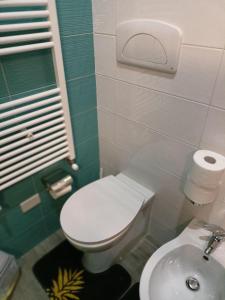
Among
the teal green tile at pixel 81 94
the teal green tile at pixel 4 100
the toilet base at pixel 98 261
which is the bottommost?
the toilet base at pixel 98 261

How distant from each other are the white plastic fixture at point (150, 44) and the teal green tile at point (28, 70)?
0.36 metres

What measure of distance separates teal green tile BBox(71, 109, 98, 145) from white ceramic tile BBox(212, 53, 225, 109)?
0.77 m

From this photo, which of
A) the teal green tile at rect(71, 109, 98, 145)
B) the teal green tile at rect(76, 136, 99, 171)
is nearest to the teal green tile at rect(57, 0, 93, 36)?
the teal green tile at rect(71, 109, 98, 145)

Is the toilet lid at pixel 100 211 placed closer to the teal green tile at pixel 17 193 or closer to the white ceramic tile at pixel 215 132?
the teal green tile at pixel 17 193

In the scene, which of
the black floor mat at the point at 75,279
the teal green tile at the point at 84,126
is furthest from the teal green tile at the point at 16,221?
the teal green tile at the point at 84,126

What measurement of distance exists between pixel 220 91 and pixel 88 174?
1087mm

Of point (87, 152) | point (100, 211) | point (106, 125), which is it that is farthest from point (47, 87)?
point (100, 211)

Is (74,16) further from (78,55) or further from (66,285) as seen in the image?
(66,285)

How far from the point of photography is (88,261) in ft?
4.45

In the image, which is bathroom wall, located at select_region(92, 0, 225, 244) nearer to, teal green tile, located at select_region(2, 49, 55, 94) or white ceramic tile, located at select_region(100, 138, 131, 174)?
white ceramic tile, located at select_region(100, 138, 131, 174)

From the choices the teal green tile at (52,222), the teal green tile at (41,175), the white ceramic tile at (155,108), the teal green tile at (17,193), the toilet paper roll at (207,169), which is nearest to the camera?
the toilet paper roll at (207,169)

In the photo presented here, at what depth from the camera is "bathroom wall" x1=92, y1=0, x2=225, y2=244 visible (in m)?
0.79

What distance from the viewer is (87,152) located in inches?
59.7

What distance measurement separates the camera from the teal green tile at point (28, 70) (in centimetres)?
96
